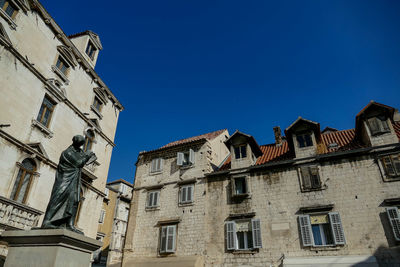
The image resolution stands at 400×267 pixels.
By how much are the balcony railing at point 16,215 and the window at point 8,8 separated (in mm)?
9253

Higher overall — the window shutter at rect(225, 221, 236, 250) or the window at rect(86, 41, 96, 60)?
the window at rect(86, 41, 96, 60)

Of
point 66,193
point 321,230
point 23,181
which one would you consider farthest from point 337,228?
point 23,181

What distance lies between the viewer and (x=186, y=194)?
812 inches

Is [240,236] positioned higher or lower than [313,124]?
lower

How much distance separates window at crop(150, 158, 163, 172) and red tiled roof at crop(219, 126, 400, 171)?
5191 mm

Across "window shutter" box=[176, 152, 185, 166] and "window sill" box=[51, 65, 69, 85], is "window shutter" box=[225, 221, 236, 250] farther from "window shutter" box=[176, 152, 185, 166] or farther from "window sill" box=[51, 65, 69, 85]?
"window sill" box=[51, 65, 69, 85]

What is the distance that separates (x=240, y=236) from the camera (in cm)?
1784

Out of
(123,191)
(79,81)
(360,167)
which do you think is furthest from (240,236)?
(123,191)

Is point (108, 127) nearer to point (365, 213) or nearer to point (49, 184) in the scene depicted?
point (49, 184)

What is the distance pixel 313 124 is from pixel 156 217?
43.8 feet

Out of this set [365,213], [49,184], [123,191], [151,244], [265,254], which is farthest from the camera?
[123,191]

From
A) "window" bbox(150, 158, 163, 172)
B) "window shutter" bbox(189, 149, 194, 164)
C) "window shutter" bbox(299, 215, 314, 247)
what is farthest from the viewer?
"window" bbox(150, 158, 163, 172)

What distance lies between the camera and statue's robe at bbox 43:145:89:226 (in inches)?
245

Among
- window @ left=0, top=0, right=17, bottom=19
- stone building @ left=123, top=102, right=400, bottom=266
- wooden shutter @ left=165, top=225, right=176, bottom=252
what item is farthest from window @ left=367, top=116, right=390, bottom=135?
window @ left=0, top=0, right=17, bottom=19
